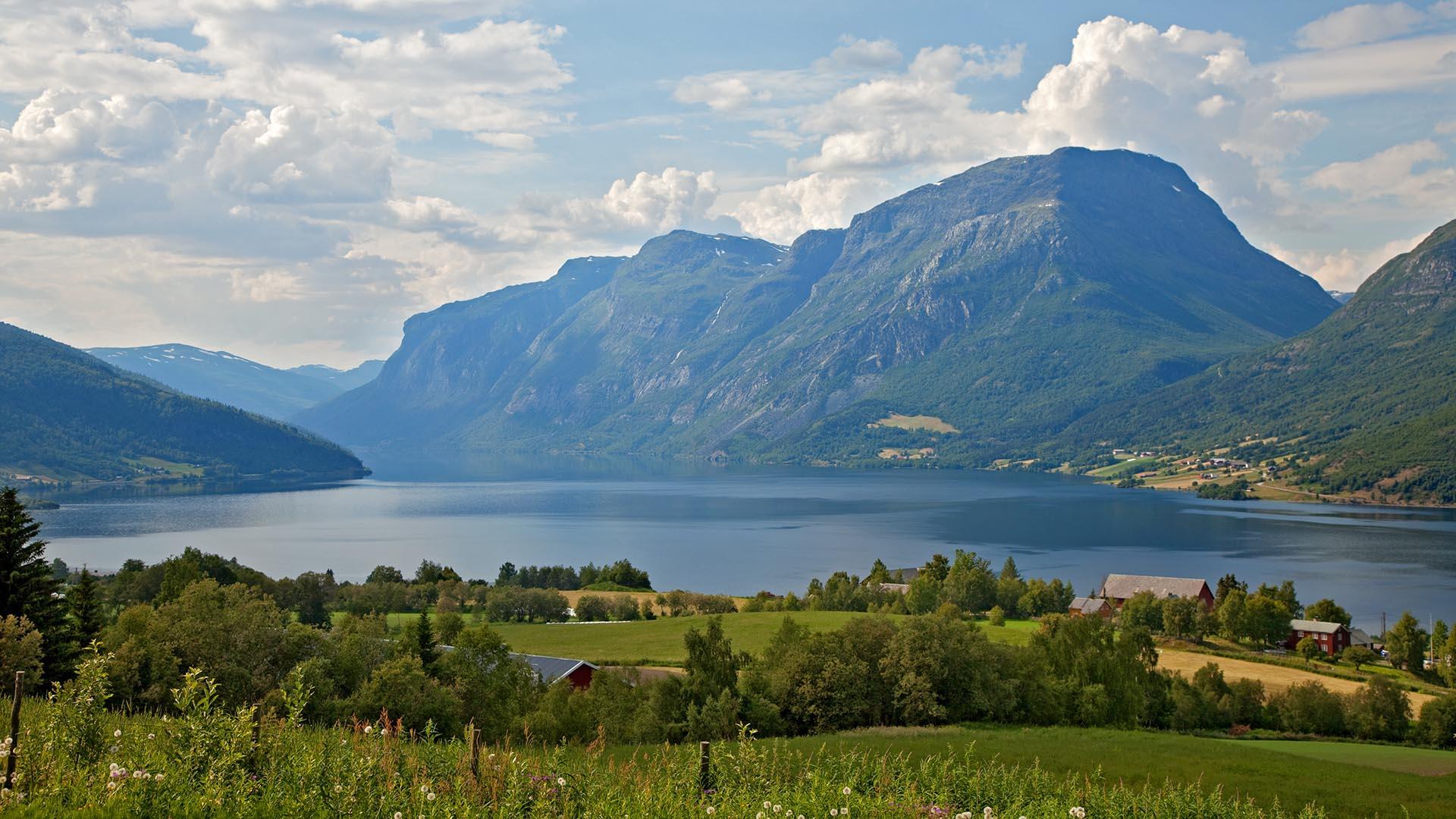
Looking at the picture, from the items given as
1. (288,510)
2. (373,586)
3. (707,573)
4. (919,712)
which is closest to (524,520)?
(288,510)

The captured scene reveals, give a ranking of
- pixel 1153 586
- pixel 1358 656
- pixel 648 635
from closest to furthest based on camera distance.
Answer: pixel 1358 656 → pixel 648 635 → pixel 1153 586

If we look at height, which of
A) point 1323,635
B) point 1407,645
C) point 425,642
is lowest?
point 1323,635

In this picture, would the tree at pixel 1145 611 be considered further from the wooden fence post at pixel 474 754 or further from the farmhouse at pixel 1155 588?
the wooden fence post at pixel 474 754

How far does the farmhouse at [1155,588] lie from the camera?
8531 cm

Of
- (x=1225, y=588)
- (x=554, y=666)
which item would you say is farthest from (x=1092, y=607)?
(x=554, y=666)

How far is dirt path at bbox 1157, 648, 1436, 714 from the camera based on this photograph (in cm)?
5509

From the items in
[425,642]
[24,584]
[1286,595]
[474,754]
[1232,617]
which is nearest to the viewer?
[474,754]

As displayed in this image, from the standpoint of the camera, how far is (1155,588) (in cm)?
8756

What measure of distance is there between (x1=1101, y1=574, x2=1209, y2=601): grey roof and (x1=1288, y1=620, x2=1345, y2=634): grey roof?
985 centimetres

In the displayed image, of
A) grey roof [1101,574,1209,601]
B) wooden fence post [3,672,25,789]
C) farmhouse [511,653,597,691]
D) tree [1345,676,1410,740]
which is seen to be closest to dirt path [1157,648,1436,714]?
tree [1345,676,1410,740]

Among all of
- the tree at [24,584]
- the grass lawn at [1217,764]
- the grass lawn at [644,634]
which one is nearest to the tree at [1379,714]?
the grass lawn at [1217,764]

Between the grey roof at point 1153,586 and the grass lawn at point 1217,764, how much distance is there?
5248 centimetres

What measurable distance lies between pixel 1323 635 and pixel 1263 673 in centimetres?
1408

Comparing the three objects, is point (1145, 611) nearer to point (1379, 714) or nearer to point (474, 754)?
point (1379, 714)
